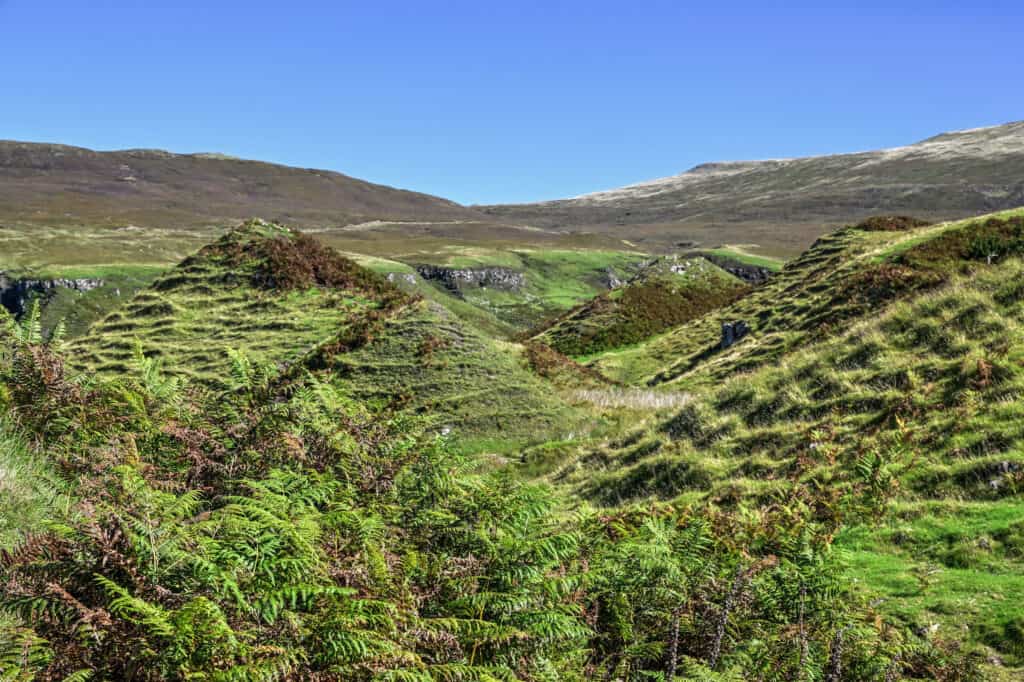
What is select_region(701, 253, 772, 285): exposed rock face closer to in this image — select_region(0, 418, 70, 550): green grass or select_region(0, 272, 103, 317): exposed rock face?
select_region(0, 272, 103, 317): exposed rock face

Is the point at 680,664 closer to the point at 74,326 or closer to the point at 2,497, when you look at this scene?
the point at 2,497

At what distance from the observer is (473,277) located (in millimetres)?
74312

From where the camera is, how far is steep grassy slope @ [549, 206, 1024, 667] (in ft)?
23.7

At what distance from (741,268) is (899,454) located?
6087cm

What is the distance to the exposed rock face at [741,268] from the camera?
6631 cm

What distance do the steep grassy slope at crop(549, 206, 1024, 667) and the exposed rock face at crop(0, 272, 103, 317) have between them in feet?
147

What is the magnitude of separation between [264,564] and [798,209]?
198 metres

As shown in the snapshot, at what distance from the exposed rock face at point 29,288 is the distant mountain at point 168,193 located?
50269 millimetres

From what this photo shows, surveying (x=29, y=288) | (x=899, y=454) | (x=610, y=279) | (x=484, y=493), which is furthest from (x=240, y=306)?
(x=610, y=279)

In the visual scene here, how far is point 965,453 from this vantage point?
957 centimetres

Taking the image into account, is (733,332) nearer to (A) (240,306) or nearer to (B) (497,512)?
(A) (240,306)

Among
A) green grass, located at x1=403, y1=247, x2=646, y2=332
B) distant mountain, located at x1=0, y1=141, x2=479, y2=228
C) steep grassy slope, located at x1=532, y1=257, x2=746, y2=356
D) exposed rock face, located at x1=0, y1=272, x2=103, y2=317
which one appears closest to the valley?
steep grassy slope, located at x1=532, y1=257, x2=746, y2=356

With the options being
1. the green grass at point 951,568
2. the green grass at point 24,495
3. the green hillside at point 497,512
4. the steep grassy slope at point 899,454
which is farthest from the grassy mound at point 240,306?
the green grass at point 951,568

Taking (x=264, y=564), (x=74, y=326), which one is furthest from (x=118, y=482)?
(x=74, y=326)
